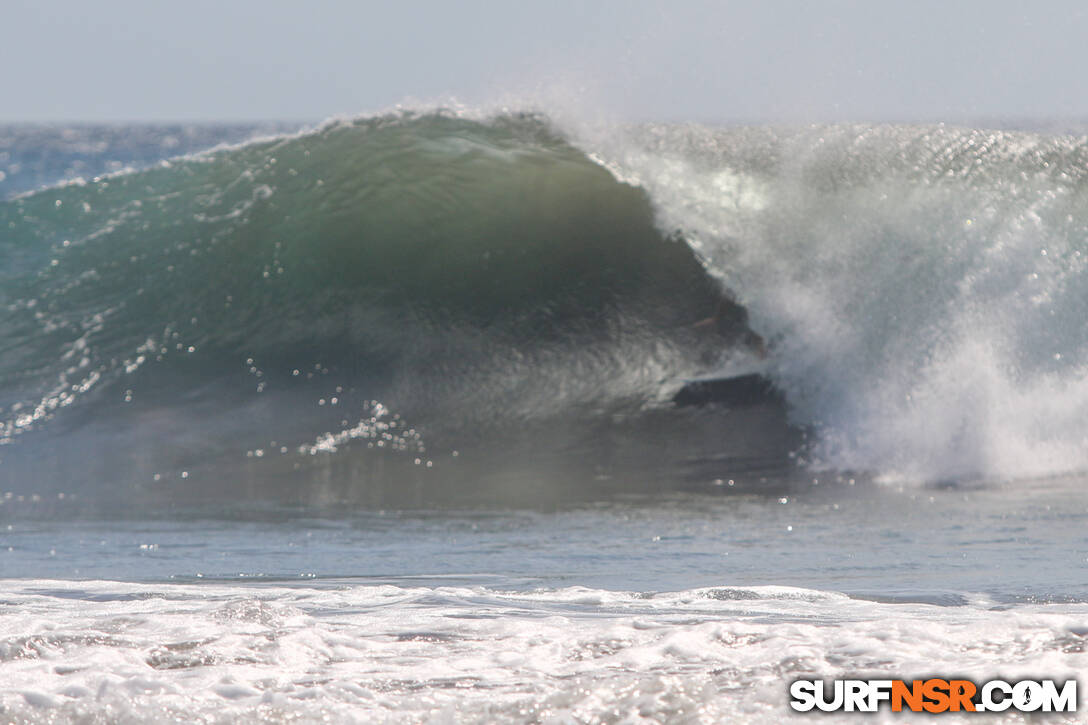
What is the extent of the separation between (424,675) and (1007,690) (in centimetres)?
113

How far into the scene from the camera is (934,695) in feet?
7.16

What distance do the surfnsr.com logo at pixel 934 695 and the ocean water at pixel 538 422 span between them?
55 millimetres

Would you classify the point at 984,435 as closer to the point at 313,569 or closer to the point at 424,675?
the point at 313,569

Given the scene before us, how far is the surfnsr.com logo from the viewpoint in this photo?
212 centimetres

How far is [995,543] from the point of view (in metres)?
3.96

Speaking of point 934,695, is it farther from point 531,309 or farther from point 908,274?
point 531,309

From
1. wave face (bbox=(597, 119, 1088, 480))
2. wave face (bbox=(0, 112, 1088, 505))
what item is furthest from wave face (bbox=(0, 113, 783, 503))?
wave face (bbox=(597, 119, 1088, 480))

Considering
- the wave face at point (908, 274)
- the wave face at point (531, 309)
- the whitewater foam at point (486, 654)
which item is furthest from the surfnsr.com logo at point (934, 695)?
the wave face at point (908, 274)

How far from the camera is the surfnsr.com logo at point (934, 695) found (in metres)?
2.12

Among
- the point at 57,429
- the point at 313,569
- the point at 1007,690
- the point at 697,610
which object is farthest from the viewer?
the point at 57,429

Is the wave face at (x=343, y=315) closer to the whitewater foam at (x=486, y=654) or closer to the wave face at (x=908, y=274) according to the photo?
the wave face at (x=908, y=274)

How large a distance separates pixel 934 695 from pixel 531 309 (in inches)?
200

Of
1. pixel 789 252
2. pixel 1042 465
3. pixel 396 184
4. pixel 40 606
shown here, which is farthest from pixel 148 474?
pixel 1042 465

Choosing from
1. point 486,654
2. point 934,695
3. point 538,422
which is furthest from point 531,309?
point 934,695
